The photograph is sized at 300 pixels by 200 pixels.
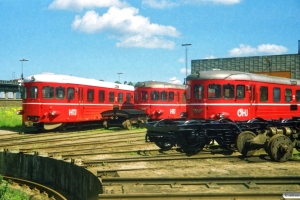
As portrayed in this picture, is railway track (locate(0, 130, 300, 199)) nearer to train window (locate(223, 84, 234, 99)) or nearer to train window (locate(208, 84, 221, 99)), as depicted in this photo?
train window (locate(208, 84, 221, 99))

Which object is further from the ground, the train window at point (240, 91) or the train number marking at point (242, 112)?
the train window at point (240, 91)

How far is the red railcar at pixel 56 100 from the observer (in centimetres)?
1881

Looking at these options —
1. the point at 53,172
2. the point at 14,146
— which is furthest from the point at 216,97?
the point at 14,146

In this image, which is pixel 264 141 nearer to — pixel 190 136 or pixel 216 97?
pixel 190 136

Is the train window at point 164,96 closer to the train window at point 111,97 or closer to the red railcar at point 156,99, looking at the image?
the red railcar at point 156,99

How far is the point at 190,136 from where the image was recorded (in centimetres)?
1099

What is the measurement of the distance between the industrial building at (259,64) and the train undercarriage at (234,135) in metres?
34.1

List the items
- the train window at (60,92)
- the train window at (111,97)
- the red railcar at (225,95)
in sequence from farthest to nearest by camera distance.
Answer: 1. the train window at (111,97)
2. the train window at (60,92)
3. the red railcar at (225,95)

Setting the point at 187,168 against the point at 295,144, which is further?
the point at 295,144

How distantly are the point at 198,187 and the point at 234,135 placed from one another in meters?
4.67

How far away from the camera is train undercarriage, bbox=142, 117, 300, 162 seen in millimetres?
10359

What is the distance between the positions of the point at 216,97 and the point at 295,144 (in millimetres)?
4015

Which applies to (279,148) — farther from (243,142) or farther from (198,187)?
(198,187)

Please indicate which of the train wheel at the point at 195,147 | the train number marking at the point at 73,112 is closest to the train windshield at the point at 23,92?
the train number marking at the point at 73,112
